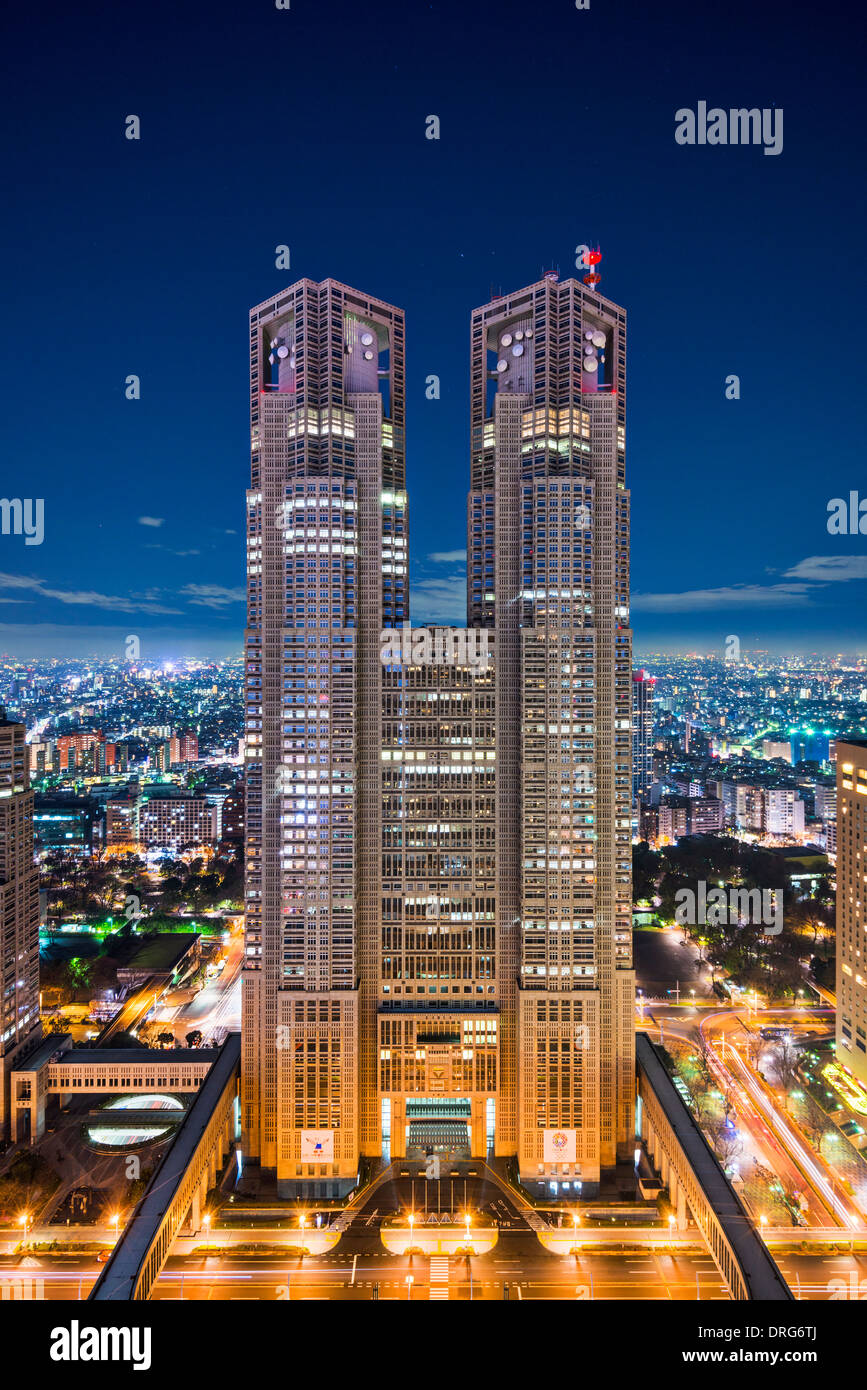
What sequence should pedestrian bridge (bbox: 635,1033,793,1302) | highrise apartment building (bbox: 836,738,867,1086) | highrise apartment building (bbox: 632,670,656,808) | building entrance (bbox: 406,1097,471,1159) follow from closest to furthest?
pedestrian bridge (bbox: 635,1033,793,1302) → building entrance (bbox: 406,1097,471,1159) → highrise apartment building (bbox: 836,738,867,1086) → highrise apartment building (bbox: 632,670,656,808)

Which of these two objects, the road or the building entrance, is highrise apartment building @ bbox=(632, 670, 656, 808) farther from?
the road

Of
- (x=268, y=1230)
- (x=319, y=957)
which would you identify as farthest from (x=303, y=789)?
(x=268, y=1230)

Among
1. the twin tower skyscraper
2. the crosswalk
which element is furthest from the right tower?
the crosswalk

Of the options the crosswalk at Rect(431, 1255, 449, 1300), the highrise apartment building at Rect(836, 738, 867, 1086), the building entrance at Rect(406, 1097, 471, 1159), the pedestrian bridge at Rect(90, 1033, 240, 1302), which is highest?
the highrise apartment building at Rect(836, 738, 867, 1086)

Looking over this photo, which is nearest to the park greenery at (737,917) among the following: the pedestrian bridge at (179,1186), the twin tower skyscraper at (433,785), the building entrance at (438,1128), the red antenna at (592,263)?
the twin tower skyscraper at (433,785)

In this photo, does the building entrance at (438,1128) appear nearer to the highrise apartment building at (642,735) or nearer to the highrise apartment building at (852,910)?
the highrise apartment building at (852,910)

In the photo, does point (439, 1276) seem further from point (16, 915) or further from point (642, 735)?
point (642, 735)
